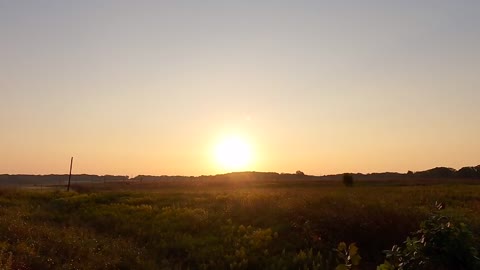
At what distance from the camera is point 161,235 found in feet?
56.3

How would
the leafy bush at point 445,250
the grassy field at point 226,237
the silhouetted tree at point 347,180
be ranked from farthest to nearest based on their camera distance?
the silhouetted tree at point 347,180 → the grassy field at point 226,237 → the leafy bush at point 445,250

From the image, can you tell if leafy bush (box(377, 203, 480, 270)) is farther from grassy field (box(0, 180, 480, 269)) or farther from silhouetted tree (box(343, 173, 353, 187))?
silhouetted tree (box(343, 173, 353, 187))

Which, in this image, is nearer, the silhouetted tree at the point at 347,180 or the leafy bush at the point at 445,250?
the leafy bush at the point at 445,250

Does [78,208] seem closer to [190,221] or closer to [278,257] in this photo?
[190,221]

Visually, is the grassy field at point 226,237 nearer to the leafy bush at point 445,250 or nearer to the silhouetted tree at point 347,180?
the leafy bush at point 445,250

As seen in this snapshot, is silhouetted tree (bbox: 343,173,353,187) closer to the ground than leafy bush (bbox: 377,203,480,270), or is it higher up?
higher up

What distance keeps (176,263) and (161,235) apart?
323 cm

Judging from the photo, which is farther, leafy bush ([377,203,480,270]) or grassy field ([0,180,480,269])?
grassy field ([0,180,480,269])

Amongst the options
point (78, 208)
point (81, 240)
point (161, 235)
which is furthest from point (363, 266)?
point (78, 208)

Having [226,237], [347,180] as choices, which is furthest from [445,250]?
[347,180]

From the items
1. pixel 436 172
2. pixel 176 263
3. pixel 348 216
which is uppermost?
pixel 436 172

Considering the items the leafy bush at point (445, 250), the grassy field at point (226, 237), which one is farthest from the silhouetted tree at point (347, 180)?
the leafy bush at point (445, 250)

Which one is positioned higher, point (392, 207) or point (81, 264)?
point (392, 207)

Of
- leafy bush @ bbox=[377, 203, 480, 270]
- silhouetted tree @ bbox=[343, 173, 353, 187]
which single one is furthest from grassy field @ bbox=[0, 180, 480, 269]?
silhouetted tree @ bbox=[343, 173, 353, 187]
